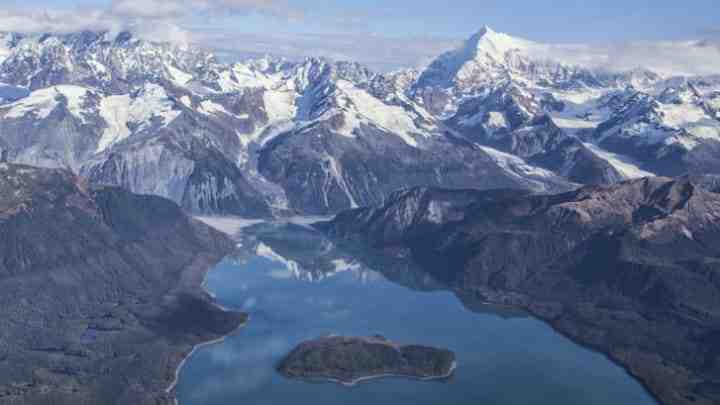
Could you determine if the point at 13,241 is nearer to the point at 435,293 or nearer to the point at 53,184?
the point at 53,184

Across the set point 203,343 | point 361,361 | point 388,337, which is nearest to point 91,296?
point 203,343

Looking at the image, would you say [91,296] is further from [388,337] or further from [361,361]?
[361,361]

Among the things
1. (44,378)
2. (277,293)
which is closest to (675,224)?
(277,293)

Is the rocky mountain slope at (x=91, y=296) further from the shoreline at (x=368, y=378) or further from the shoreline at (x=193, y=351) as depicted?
the shoreline at (x=368, y=378)

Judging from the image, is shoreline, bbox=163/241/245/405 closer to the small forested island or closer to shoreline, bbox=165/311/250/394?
shoreline, bbox=165/311/250/394

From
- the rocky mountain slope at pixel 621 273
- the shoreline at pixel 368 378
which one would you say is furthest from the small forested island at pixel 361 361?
the rocky mountain slope at pixel 621 273

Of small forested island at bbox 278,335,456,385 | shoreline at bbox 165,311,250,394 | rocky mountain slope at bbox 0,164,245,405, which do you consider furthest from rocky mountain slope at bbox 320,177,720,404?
rocky mountain slope at bbox 0,164,245,405
